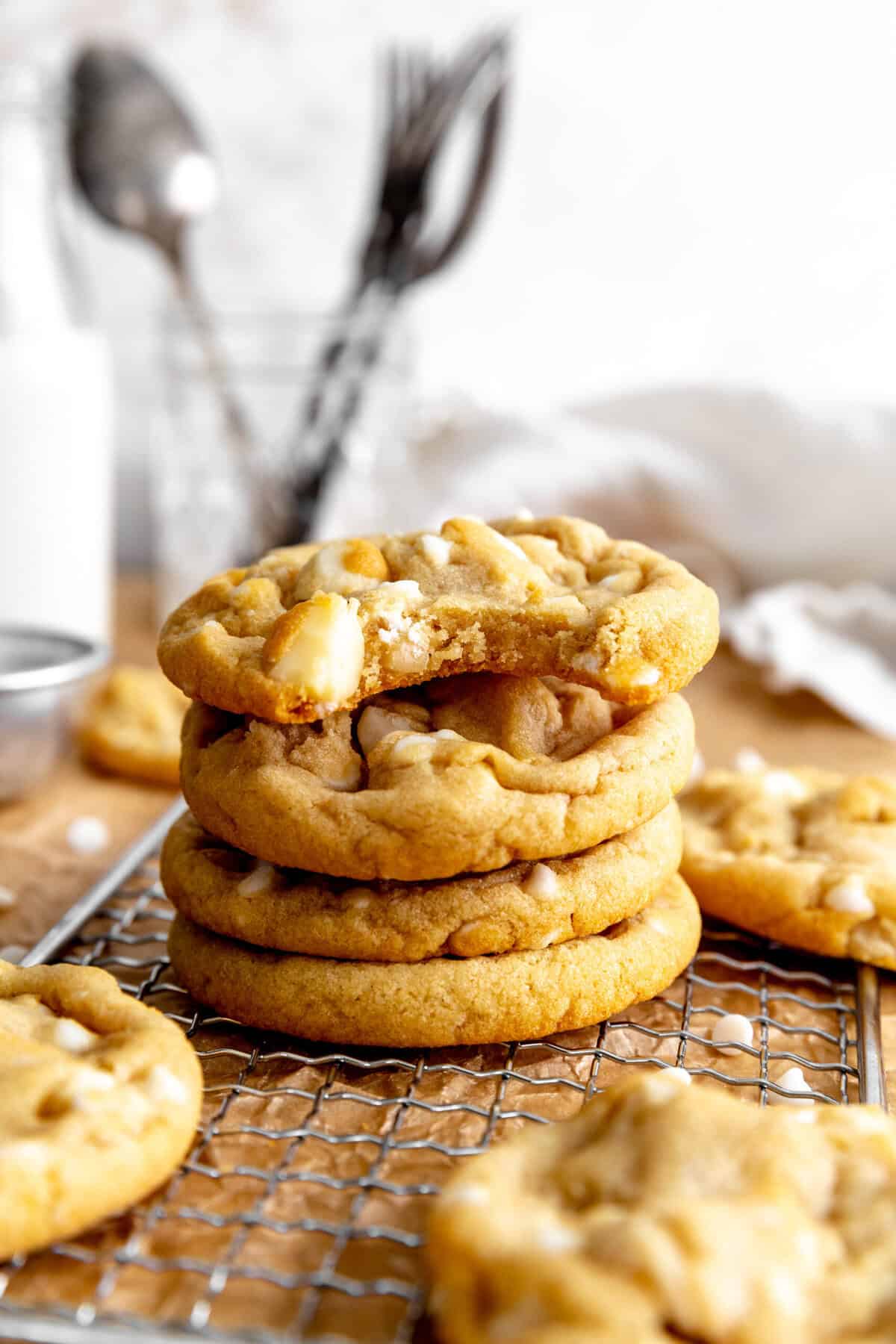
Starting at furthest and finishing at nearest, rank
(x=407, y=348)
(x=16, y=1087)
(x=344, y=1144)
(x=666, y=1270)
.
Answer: (x=407, y=348)
(x=344, y=1144)
(x=16, y=1087)
(x=666, y=1270)

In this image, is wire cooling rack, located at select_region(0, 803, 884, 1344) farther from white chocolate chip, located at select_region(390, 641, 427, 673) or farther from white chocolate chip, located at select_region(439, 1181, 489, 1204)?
white chocolate chip, located at select_region(390, 641, 427, 673)

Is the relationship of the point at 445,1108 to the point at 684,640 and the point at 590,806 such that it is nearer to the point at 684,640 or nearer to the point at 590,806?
the point at 590,806

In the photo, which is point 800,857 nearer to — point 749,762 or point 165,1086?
point 749,762

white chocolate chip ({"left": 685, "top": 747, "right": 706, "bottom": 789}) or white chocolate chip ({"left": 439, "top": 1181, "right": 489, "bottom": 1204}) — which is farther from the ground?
white chocolate chip ({"left": 439, "top": 1181, "right": 489, "bottom": 1204})

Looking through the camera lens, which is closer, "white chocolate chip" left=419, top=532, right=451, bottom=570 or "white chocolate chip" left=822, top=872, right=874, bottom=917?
"white chocolate chip" left=419, top=532, right=451, bottom=570

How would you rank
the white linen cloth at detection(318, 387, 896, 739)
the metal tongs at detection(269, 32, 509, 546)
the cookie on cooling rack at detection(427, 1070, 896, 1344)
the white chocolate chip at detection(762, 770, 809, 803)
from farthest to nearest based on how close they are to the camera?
the white linen cloth at detection(318, 387, 896, 739)
the metal tongs at detection(269, 32, 509, 546)
the white chocolate chip at detection(762, 770, 809, 803)
the cookie on cooling rack at detection(427, 1070, 896, 1344)

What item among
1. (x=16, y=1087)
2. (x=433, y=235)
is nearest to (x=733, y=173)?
(x=433, y=235)

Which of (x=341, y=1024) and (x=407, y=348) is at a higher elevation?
(x=407, y=348)

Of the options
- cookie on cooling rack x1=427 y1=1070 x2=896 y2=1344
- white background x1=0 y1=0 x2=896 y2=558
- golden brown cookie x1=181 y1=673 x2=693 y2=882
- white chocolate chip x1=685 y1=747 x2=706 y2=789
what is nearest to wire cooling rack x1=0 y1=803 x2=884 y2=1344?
cookie on cooling rack x1=427 y1=1070 x2=896 y2=1344
